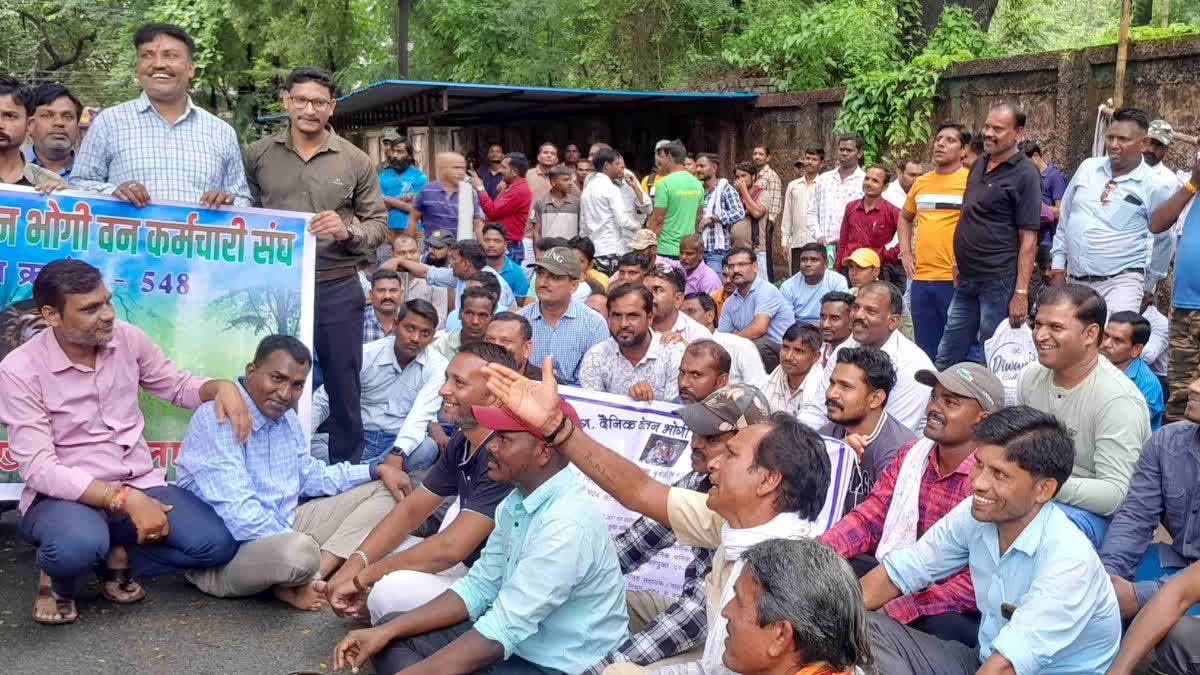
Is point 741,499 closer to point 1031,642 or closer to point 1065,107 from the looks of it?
point 1031,642

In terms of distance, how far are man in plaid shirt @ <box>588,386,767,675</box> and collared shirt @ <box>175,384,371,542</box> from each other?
67.0 inches

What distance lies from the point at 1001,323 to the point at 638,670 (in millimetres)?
4449

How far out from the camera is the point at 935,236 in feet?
27.7

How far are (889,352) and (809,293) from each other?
2840 mm

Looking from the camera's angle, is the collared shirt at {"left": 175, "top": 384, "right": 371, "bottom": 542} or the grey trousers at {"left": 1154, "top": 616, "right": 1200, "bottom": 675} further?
the collared shirt at {"left": 175, "top": 384, "right": 371, "bottom": 542}

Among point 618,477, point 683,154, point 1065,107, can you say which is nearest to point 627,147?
point 683,154

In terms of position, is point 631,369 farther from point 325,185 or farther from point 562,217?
point 562,217

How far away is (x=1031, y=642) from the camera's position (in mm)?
3590

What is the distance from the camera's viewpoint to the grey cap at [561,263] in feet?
24.2

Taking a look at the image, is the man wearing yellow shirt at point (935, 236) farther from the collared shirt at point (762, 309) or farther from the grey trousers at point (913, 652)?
the grey trousers at point (913, 652)

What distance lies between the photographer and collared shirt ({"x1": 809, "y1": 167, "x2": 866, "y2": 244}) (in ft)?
39.5

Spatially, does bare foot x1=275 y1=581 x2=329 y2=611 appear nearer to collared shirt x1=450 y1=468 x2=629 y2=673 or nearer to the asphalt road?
the asphalt road

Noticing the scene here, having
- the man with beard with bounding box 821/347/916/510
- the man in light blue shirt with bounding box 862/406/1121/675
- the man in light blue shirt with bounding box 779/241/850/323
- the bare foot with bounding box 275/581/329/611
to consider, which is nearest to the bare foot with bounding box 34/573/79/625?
the bare foot with bounding box 275/581/329/611

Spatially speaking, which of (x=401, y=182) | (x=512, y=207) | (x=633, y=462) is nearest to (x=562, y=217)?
(x=512, y=207)
